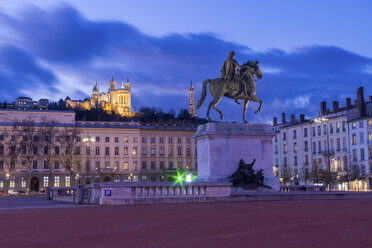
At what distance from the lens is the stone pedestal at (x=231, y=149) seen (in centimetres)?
2912

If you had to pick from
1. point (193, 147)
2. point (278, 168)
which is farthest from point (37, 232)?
point (193, 147)

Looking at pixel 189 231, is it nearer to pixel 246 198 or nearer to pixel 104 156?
pixel 246 198

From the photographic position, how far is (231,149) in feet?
96.8

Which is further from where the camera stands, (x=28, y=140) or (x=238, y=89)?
(x=28, y=140)

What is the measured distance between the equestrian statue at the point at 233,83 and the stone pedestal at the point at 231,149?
135 cm

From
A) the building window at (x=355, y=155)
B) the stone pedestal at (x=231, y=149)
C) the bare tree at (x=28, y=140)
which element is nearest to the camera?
the stone pedestal at (x=231, y=149)

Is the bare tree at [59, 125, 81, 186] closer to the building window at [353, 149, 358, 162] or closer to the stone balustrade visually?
the building window at [353, 149, 358, 162]

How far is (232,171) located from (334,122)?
6712cm

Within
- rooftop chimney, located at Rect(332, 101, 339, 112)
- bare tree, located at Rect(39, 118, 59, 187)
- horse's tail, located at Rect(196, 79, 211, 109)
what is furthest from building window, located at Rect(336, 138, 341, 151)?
horse's tail, located at Rect(196, 79, 211, 109)

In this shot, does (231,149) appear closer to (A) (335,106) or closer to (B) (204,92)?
(B) (204,92)

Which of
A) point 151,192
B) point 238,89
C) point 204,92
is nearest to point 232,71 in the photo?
point 238,89

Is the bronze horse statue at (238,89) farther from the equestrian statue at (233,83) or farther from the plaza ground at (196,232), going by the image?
the plaza ground at (196,232)

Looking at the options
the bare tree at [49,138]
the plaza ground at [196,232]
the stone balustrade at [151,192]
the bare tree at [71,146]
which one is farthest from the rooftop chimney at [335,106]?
the plaza ground at [196,232]

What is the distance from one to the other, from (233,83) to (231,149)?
4171mm
